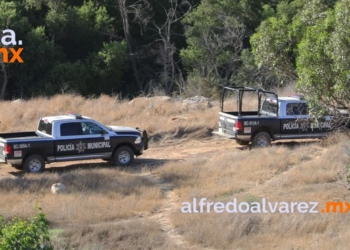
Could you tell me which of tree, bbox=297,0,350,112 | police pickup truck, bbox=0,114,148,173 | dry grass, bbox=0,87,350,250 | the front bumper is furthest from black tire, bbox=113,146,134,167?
tree, bbox=297,0,350,112

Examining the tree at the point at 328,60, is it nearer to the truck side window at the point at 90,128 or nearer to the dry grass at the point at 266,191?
the dry grass at the point at 266,191

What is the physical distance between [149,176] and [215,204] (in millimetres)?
3601

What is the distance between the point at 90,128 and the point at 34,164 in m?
1.96

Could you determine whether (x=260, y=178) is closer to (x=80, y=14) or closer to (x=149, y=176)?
(x=149, y=176)

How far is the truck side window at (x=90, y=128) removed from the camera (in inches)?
856

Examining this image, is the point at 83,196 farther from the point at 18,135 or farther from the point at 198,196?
the point at 18,135

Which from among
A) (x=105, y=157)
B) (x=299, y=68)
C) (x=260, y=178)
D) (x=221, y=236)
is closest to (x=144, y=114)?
(x=105, y=157)

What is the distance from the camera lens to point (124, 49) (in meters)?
39.2

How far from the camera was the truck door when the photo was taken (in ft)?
Answer: 70.1

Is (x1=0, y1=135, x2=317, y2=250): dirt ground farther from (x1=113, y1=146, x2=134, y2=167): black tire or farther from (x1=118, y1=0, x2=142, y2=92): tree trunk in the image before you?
(x1=118, y1=0, x2=142, y2=92): tree trunk

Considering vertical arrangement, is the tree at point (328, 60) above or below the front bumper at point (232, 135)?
above

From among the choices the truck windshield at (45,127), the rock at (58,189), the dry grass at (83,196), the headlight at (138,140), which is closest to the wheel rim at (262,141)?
the headlight at (138,140)

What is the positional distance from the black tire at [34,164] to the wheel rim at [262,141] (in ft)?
24.0

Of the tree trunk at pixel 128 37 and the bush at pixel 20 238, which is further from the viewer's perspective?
the tree trunk at pixel 128 37
